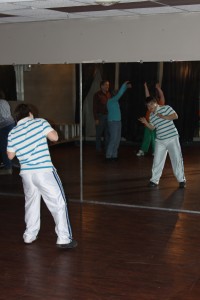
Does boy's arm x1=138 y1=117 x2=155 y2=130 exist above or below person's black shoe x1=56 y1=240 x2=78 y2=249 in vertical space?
above

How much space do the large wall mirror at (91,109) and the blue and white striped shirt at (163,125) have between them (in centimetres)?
11

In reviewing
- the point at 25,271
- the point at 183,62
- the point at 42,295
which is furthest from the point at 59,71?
the point at 42,295

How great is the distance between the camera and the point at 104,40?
6.12 metres

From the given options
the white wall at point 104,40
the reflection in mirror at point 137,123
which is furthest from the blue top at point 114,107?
the white wall at point 104,40

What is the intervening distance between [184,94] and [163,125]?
468 mm

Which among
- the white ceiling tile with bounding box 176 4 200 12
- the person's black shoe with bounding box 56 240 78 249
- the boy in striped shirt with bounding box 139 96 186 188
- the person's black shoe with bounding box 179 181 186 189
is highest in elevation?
the white ceiling tile with bounding box 176 4 200 12

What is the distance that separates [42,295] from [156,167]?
11.1ft

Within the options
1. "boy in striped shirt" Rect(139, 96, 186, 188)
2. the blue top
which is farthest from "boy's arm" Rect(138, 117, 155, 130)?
the blue top

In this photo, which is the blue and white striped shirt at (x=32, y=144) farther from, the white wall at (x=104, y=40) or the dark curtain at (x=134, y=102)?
the dark curtain at (x=134, y=102)

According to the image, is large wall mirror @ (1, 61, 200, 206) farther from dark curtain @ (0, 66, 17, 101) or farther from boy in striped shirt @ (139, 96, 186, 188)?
boy in striped shirt @ (139, 96, 186, 188)

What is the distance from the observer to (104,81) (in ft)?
22.7

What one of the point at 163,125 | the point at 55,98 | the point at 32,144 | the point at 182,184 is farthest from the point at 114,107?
the point at 32,144

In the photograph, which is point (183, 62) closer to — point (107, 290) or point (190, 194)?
point (190, 194)

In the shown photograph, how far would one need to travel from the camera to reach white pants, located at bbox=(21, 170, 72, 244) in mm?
4512
